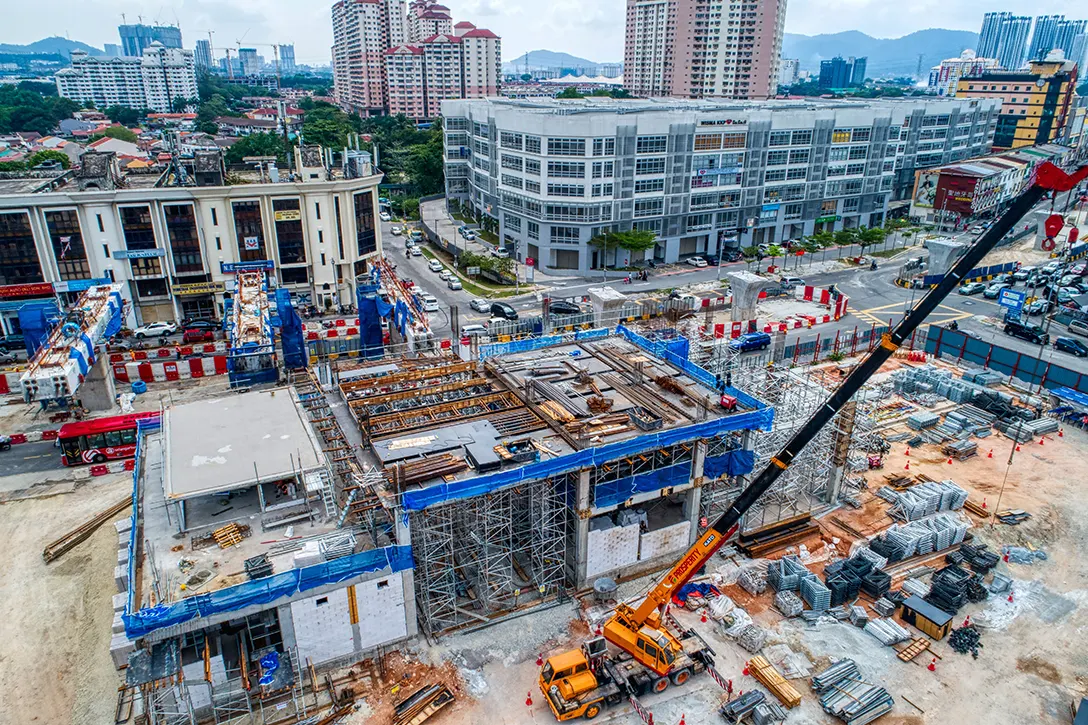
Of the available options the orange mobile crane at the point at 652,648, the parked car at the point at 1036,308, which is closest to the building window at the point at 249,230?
the orange mobile crane at the point at 652,648

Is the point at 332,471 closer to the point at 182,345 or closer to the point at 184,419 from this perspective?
the point at 184,419

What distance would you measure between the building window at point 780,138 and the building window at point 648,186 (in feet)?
57.9

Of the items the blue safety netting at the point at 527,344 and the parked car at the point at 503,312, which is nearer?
the blue safety netting at the point at 527,344

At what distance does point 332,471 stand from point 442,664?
9668mm

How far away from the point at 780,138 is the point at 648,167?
20997 mm

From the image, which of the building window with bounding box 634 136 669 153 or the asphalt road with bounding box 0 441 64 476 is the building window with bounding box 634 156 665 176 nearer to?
the building window with bounding box 634 136 669 153

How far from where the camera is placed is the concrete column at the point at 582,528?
31.5 meters

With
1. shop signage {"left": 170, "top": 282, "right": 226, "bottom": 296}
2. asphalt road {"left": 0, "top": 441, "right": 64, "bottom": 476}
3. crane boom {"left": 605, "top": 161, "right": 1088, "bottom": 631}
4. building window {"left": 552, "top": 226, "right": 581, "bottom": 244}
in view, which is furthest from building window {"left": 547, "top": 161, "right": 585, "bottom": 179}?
crane boom {"left": 605, "top": 161, "right": 1088, "bottom": 631}

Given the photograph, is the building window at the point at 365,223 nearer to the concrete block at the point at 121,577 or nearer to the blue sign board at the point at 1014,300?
the concrete block at the point at 121,577

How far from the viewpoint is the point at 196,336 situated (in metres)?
62.2

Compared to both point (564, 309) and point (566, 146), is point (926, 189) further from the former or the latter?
point (564, 309)

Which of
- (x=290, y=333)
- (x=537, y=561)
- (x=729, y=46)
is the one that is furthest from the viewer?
(x=729, y=46)

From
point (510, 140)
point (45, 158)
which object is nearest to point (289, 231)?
point (510, 140)

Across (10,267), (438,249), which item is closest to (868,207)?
(438,249)
